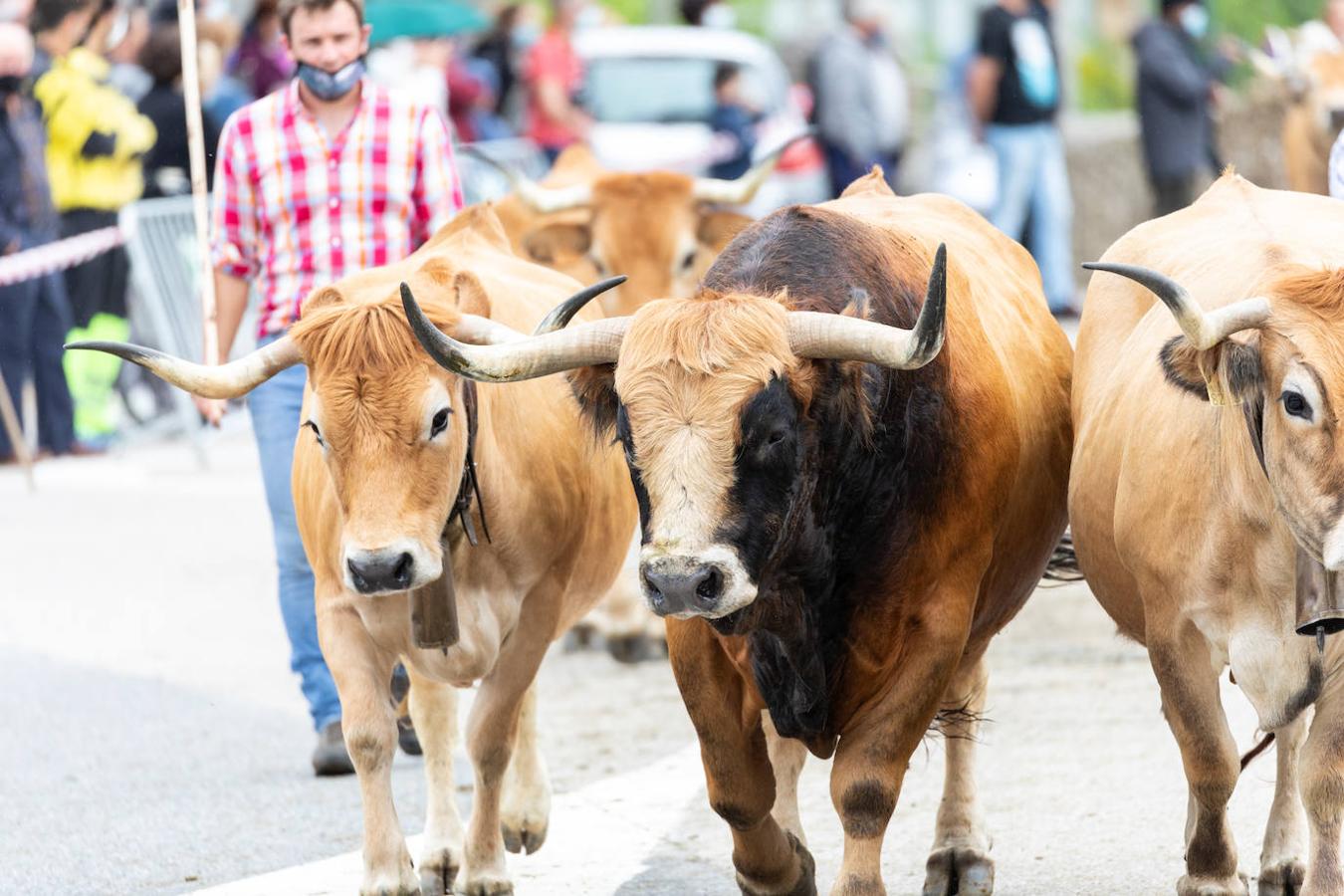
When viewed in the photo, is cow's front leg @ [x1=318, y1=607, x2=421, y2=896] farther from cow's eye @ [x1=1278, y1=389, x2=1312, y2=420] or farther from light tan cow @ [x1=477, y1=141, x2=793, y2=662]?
light tan cow @ [x1=477, y1=141, x2=793, y2=662]

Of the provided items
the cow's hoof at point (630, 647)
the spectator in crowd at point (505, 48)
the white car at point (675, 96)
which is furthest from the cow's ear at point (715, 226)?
the spectator in crowd at point (505, 48)

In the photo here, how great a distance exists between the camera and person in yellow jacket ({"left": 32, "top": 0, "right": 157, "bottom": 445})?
14.5m

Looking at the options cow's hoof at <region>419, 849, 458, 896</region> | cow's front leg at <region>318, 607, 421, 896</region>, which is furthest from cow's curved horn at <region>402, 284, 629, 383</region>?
cow's hoof at <region>419, 849, 458, 896</region>

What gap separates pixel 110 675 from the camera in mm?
9906

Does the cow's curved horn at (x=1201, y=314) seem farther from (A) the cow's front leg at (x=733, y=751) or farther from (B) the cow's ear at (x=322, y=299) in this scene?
(B) the cow's ear at (x=322, y=299)

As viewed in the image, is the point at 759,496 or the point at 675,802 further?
the point at 675,802

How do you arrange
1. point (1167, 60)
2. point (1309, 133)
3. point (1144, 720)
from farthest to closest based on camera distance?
point (1167, 60)
point (1309, 133)
point (1144, 720)

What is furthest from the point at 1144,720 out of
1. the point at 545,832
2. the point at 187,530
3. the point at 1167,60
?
the point at 1167,60

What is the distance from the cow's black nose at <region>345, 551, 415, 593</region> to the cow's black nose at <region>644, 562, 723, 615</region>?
0.88m

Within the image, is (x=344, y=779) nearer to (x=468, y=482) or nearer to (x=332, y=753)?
(x=332, y=753)

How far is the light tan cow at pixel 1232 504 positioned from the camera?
5336 mm

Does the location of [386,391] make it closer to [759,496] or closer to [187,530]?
[759,496]

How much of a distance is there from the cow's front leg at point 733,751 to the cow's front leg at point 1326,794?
1.28 m

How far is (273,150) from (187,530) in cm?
573
